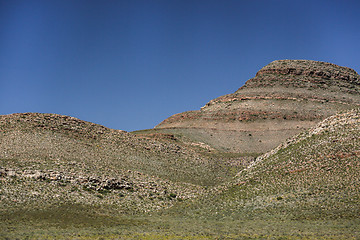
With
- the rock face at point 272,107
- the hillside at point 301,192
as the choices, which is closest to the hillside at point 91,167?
the hillside at point 301,192

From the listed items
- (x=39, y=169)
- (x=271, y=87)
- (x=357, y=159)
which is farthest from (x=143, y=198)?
(x=271, y=87)

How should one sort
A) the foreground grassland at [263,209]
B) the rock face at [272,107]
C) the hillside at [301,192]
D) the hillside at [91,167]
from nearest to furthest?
the foreground grassland at [263,209] < the hillside at [301,192] < the hillside at [91,167] < the rock face at [272,107]

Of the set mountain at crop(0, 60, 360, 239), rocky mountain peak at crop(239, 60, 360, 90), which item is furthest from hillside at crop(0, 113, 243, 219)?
rocky mountain peak at crop(239, 60, 360, 90)

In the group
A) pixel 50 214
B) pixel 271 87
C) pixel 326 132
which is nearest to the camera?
pixel 50 214

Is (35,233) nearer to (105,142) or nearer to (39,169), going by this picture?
(39,169)

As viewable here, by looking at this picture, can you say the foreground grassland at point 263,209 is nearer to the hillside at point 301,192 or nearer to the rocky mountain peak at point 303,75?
the hillside at point 301,192

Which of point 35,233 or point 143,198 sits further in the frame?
point 143,198

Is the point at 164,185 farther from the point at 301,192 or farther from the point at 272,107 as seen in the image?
the point at 272,107

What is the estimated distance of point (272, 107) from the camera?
13238 cm

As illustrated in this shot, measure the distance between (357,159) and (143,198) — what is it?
27.8m

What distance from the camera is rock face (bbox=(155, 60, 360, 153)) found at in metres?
117

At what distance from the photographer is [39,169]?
54.7m

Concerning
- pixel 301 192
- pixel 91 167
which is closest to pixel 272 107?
pixel 91 167

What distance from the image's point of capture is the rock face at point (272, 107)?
4592 inches
